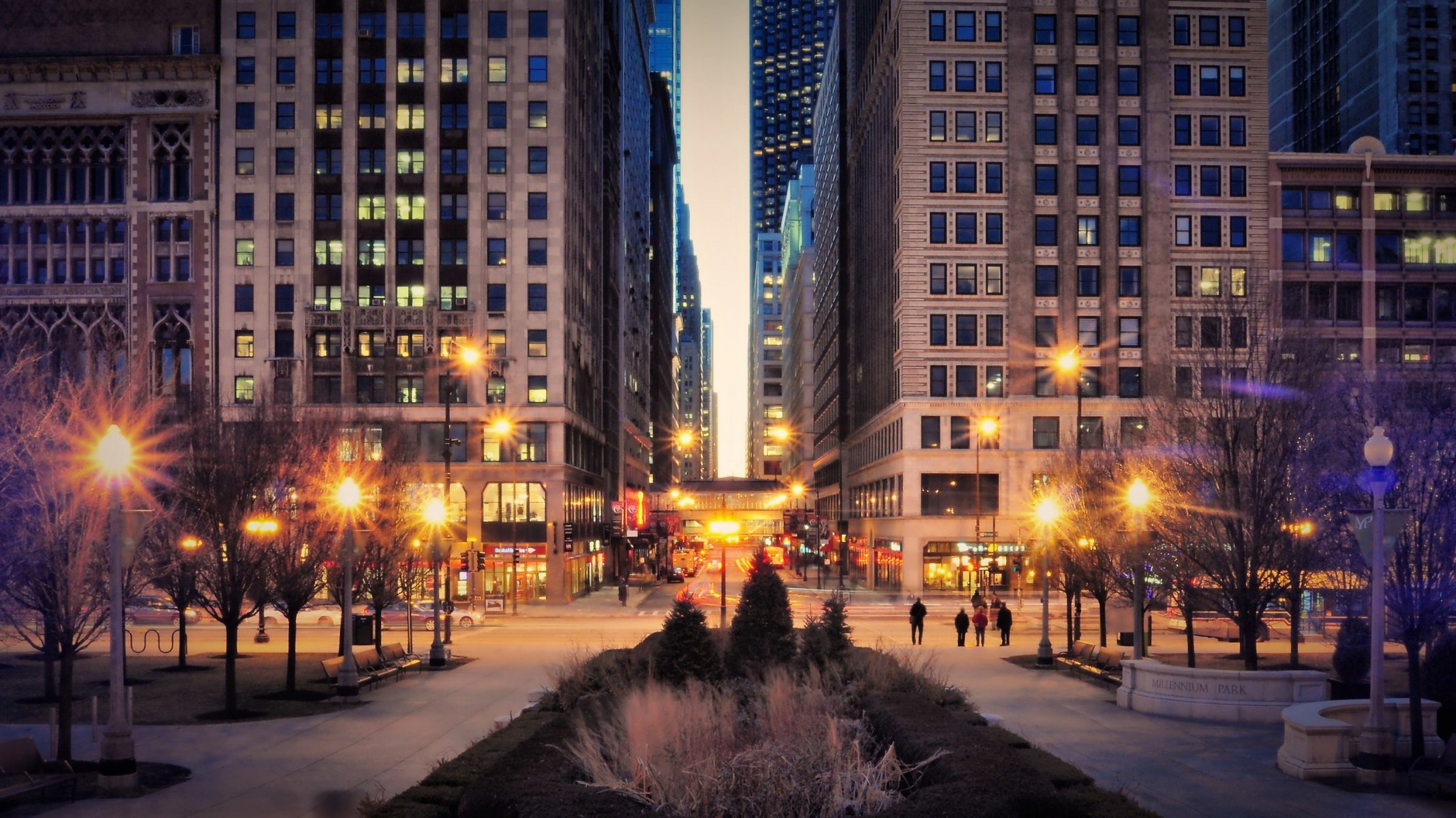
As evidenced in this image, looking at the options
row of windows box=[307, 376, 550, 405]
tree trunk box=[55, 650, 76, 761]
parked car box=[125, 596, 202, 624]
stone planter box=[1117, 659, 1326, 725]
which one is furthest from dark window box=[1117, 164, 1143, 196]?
tree trunk box=[55, 650, 76, 761]

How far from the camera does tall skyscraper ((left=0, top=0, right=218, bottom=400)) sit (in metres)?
75.5

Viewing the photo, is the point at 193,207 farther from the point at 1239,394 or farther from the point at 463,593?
the point at 1239,394

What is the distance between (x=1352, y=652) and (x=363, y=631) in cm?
3064

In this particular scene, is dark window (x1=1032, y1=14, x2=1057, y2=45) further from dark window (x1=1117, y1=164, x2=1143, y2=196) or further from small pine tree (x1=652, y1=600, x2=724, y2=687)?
small pine tree (x1=652, y1=600, x2=724, y2=687)

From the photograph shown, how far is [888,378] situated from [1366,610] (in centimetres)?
5604

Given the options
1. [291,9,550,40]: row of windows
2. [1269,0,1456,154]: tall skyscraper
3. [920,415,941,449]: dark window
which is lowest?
[920,415,941,449]: dark window

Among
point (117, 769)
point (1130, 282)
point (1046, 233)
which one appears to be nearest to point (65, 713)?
point (117, 769)

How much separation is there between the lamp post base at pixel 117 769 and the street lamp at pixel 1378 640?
20.2 m

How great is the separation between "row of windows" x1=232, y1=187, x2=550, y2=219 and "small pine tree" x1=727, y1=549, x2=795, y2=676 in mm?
49631

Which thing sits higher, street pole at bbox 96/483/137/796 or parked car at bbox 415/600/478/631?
street pole at bbox 96/483/137/796

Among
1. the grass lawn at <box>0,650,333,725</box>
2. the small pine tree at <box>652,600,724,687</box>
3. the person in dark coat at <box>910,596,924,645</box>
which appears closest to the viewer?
the small pine tree at <box>652,600,724,687</box>

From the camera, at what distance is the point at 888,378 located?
274 ft

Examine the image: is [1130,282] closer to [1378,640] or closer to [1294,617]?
[1294,617]

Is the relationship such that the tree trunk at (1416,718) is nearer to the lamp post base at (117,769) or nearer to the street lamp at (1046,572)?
the street lamp at (1046,572)
